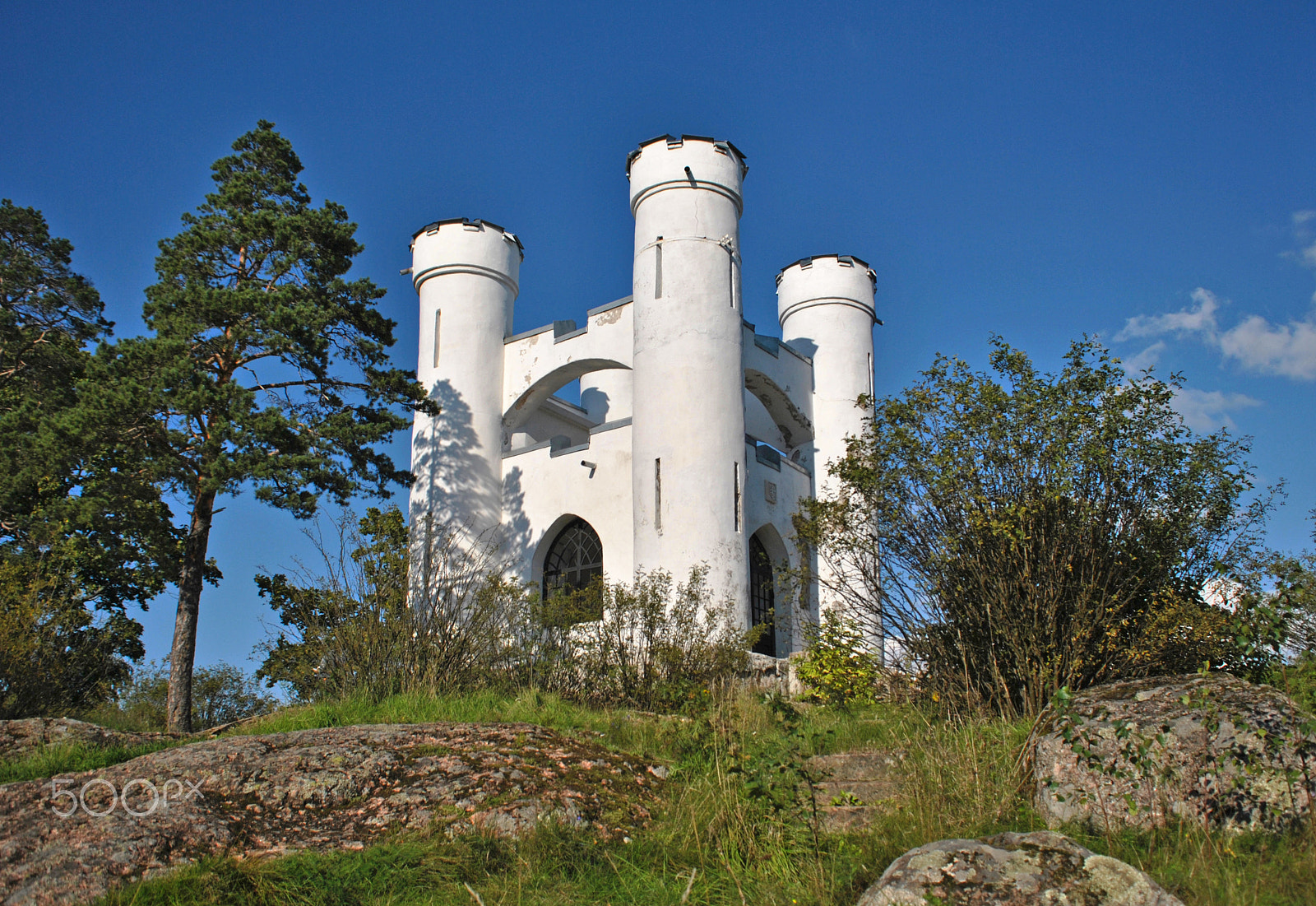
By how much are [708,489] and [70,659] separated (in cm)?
936

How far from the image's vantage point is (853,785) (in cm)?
673

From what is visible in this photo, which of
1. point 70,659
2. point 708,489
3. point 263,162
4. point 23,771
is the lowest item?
point 23,771

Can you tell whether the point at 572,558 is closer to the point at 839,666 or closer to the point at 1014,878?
the point at 839,666

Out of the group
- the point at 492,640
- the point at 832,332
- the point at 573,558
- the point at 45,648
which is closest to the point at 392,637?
the point at 492,640

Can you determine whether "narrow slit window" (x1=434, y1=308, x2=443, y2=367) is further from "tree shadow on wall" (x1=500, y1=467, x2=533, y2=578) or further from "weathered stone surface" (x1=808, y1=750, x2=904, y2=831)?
"weathered stone surface" (x1=808, y1=750, x2=904, y2=831)

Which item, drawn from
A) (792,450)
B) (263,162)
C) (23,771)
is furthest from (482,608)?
(792,450)

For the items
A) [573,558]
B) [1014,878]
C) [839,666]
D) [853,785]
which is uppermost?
[573,558]

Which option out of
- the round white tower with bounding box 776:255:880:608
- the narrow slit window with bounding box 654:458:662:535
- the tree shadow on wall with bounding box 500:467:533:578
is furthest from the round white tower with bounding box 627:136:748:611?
the round white tower with bounding box 776:255:880:608

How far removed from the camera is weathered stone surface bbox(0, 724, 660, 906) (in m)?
4.90

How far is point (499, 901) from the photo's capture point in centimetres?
472

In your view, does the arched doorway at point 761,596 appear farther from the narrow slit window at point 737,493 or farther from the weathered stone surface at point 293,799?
the weathered stone surface at point 293,799

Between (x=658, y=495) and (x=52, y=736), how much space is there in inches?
412

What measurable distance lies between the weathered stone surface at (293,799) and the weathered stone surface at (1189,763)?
2.47 metres

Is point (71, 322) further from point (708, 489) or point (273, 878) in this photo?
point (273, 878)
